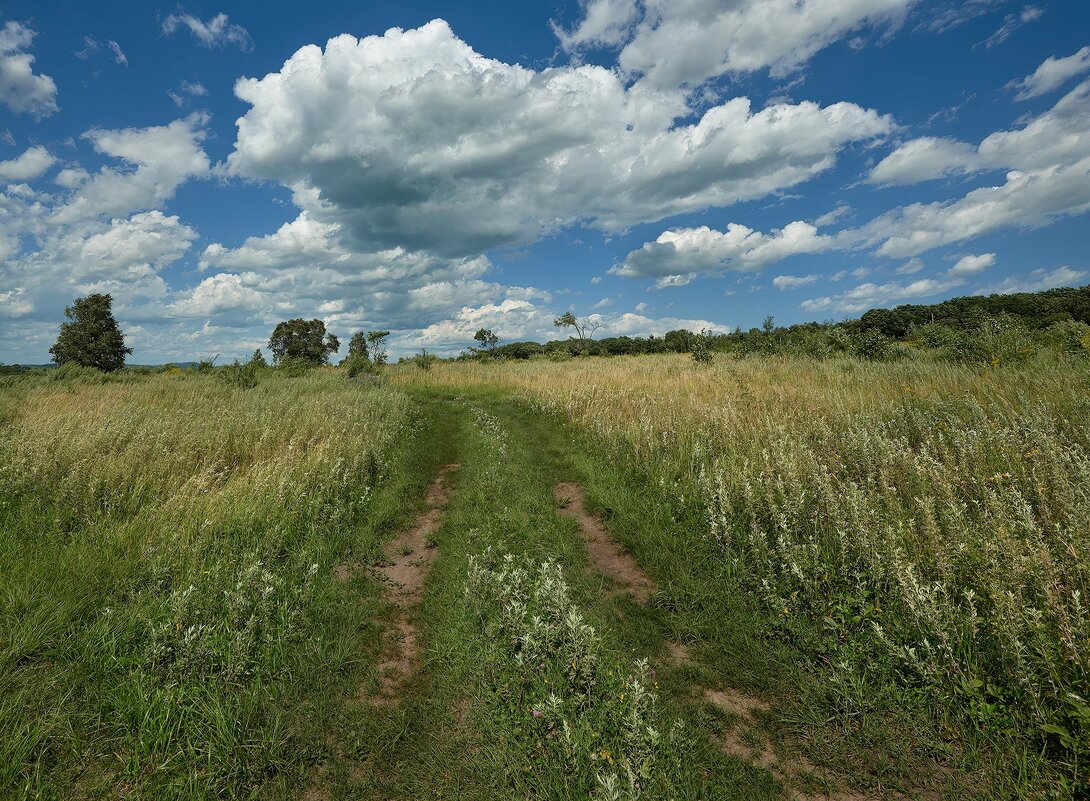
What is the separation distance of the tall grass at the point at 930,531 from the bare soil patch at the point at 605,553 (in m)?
1.02

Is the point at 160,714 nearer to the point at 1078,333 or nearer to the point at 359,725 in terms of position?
the point at 359,725

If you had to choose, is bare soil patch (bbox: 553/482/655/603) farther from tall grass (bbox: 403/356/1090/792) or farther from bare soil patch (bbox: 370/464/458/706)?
bare soil patch (bbox: 370/464/458/706)

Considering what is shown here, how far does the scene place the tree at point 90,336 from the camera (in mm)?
38312

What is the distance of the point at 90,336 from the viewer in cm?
3891

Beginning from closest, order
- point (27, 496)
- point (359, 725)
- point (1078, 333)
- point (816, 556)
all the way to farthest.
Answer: point (359, 725), point (816, 556), point (27, 496), point (1078, 333)

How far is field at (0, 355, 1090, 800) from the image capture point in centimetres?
315

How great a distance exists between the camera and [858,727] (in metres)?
3.35

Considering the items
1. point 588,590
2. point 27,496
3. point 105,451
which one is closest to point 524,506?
point 588,590

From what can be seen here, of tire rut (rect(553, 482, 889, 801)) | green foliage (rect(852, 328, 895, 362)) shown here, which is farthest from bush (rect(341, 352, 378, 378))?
tire rut (rect(553, 482, 889, 801))

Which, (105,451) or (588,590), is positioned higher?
(105,451)

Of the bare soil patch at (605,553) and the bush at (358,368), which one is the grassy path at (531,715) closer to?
the bare soil patch at (605,553)

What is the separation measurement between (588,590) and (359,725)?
2675mm

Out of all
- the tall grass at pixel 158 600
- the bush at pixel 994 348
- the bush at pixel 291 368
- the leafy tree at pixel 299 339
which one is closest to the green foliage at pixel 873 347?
the bush at pixel 994 348

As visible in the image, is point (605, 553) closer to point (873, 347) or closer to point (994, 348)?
point (994, 348)
